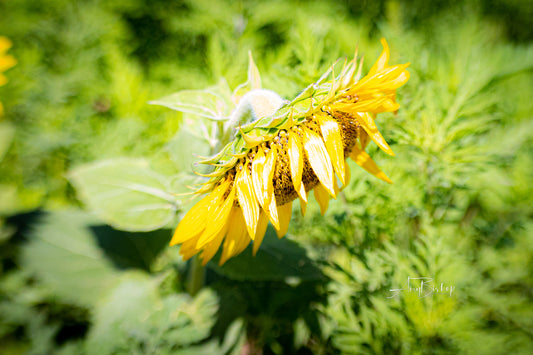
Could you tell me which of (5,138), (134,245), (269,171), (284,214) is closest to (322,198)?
(284,214)

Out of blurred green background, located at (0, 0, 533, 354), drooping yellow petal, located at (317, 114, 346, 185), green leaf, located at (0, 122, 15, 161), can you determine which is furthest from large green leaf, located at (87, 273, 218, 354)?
green leaf, located at (0, 122, 15, 161)

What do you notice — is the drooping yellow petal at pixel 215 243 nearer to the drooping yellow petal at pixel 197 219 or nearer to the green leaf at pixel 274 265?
the drooping yellow petal at pixel 197 219

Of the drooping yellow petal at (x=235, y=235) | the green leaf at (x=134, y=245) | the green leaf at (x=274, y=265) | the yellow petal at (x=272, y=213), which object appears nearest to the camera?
the yellow petal at (x=272, y=213)

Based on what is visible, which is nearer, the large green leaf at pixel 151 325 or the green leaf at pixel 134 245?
the large green leaf at pixel 151 325

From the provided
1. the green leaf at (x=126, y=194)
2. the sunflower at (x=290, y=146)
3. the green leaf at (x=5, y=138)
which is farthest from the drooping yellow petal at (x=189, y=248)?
the green leaf at (x=5, y=138)

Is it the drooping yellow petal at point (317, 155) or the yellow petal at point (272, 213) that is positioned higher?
the drooping yellow petal at point (317, 155)

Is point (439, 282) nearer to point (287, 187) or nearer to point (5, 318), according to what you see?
point (287, 187)

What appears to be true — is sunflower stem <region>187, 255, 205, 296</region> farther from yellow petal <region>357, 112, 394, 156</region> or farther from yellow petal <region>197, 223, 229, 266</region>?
yellow petal <region>357, 112, 394, 156</region>
